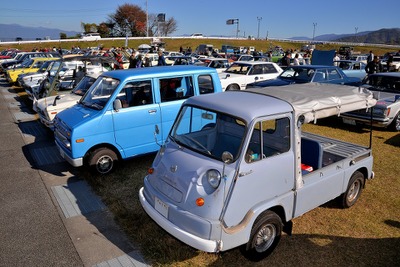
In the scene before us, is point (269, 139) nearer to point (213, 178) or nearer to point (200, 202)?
point (213, 178)

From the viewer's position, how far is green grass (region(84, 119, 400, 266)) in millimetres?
3801

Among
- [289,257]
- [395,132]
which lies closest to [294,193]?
[289,257]

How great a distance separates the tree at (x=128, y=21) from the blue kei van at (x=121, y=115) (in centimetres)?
7916

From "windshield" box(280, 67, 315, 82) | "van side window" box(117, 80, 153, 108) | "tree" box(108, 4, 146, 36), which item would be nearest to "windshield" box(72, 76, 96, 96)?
"van side window" box(117, 80, 153, 108)

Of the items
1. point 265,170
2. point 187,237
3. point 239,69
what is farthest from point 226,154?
point 239,69

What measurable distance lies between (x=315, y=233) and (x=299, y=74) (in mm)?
8445

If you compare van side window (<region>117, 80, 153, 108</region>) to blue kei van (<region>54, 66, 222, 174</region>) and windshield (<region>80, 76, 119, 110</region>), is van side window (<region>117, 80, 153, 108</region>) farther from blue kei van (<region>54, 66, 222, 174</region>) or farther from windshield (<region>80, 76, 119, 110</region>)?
windshield (<region>80, 76, 119, 110</region>)

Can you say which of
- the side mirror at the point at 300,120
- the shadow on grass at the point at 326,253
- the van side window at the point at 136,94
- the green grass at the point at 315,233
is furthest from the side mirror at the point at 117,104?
the side mirror at the point at 300,120

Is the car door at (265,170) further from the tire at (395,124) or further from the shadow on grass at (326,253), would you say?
the tire at (395,124)

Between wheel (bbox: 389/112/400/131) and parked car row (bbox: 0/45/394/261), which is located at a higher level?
parked car row (bbox: 0/45/394/261)

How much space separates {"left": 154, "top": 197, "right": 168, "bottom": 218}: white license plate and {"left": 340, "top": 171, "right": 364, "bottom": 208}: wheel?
3003mm

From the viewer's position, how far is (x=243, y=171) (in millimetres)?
3301

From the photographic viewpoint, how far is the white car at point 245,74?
12836 mm

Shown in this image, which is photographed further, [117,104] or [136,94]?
[136,94]
